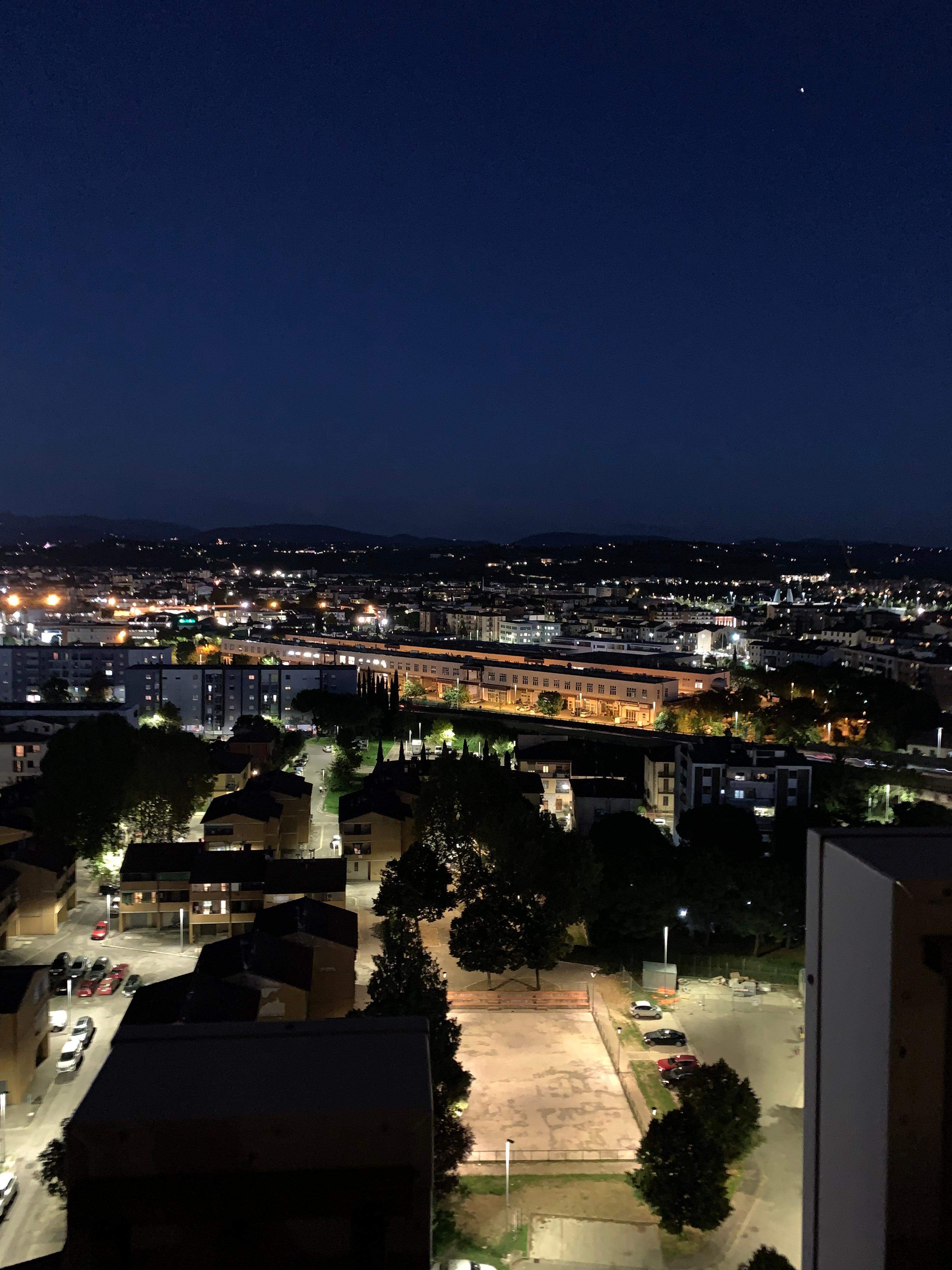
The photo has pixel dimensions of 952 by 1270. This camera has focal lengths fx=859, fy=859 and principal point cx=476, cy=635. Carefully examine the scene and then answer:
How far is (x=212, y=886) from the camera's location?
6.36 m

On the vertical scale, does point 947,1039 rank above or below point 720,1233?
above

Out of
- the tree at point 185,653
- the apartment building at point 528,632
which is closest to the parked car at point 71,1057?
the tree at point 185,653

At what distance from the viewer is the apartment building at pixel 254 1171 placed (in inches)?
24.0

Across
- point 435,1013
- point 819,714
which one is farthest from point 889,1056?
point 819,714

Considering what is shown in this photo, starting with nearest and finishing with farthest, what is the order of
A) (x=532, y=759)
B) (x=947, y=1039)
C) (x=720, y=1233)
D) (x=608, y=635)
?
1. (x=947, y=1039)
2. (x=720, y=1233)
3. (x=532, y=759)
4. (x=608, y=635)

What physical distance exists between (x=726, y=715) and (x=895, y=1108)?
43.9 feet

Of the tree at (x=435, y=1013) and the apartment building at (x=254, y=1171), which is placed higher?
the apartment building at (x=254, y=1171)

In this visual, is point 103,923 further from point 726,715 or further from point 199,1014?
point 726,715

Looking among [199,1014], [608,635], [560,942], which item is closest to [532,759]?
[560,942]

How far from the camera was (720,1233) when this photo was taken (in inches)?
135

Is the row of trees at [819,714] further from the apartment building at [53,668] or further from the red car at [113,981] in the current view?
the apartment building at [53,668]

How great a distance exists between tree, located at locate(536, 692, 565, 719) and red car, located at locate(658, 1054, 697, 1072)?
10450mm

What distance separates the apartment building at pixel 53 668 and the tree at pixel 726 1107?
14.9 metres

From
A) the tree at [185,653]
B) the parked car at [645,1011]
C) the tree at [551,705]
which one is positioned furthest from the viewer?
the tree at [185,653]
